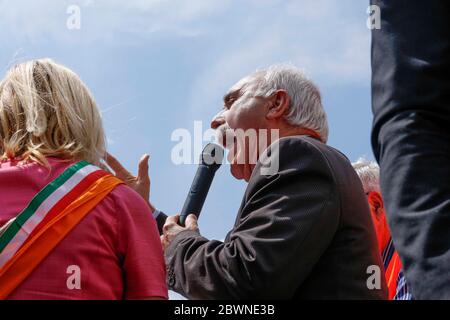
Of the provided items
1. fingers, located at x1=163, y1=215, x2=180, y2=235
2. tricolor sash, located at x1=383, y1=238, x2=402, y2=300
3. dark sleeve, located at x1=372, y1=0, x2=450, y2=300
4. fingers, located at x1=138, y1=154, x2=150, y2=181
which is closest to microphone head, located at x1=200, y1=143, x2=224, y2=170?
fingers, located at x1=138, y1=154, x2=150, y2=181

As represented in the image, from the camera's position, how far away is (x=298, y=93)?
317 cm

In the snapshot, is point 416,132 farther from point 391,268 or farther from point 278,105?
point 391,268

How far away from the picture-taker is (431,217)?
97 cm

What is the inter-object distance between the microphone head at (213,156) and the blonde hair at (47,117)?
1130mm

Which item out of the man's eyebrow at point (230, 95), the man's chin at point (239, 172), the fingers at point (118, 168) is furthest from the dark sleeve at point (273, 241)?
the fingers at point (118, 168)

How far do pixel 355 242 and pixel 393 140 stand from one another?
1.39 metres

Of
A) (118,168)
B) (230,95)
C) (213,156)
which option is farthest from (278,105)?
(118,168)

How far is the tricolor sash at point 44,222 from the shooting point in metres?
1.98

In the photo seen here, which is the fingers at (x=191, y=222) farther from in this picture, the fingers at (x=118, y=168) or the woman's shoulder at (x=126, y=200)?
the fingers at (x=118, y=168)

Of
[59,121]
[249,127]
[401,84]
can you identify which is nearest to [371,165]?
[249,127]

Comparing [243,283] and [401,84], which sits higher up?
[401,84]

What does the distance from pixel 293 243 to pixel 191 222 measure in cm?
72
